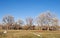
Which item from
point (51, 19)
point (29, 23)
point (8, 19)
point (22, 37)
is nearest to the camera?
point (22, 37)

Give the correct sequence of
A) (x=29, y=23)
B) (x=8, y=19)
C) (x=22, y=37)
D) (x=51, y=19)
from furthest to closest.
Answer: (x=8, y=19) < (x=29, y=23) < (x=51, y=19) < (x=22, y=37)

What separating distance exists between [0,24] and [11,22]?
4.70 meters

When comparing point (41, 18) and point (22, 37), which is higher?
point (41, 18)

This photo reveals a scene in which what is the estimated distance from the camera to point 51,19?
45.9m

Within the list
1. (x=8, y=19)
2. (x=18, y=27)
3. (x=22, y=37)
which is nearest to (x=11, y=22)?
(x=8, y=19)

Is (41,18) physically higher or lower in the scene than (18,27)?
higher

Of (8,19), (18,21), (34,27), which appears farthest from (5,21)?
(34,27)

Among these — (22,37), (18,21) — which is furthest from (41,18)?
(22,37)

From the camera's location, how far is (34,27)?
4738 centimetres

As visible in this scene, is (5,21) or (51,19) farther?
(5,21)

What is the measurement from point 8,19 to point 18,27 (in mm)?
8758

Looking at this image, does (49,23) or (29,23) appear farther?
(29,23)

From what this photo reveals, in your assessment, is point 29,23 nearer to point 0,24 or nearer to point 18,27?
point 18,27

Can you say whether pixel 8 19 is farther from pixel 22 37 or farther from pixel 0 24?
pixel 22 37
